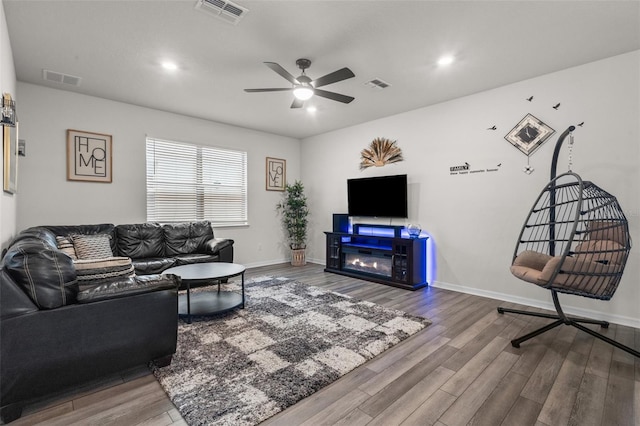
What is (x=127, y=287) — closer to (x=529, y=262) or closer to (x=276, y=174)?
(x=529, y=262)

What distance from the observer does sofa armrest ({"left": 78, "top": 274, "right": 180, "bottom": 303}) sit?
183 cm

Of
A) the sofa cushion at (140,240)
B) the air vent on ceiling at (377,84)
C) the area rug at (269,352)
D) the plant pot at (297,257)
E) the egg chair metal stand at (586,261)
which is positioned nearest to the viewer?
the area rug at (269,352)

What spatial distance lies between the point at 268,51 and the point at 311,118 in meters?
2.26

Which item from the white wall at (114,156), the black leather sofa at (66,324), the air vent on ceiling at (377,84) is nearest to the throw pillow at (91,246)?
the white wall at (114,156)

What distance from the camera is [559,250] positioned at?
342cm

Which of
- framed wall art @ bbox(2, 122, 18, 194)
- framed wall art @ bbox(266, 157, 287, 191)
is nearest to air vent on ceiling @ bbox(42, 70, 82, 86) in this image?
framed wall art @ bbox(2, 122, 18, 194)

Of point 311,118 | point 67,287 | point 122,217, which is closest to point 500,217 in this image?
point 311,118

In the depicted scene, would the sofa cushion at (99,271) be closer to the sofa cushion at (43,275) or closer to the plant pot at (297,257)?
the sofa cushion at (43,275)

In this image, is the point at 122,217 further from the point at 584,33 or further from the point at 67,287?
the point at 584,33

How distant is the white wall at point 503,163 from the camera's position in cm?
302

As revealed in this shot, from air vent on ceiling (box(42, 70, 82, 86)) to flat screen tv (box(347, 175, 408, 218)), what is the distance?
4130 millimetres

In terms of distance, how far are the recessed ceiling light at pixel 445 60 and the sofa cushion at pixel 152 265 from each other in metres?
4.10

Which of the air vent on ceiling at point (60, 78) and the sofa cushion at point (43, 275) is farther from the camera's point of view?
the air vent on ceiling at point (60, 78)

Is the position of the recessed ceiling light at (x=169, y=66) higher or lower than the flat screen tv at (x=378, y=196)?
higher
